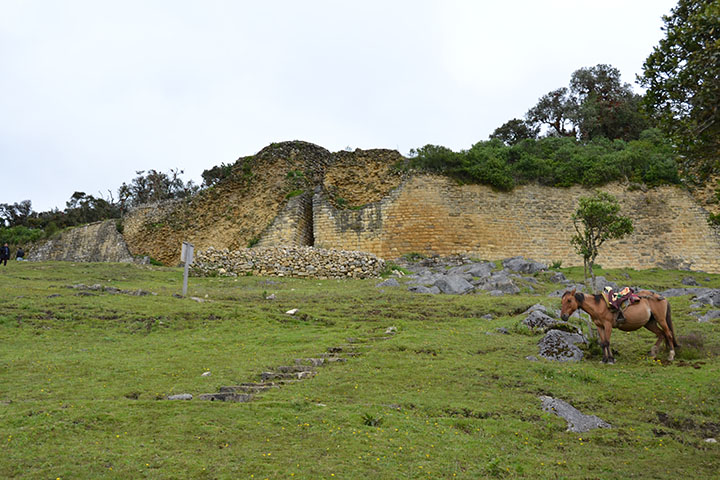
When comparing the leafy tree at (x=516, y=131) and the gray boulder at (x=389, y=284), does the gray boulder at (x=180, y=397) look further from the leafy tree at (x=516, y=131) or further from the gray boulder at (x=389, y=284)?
the leafy tree at (x=516, y=131)

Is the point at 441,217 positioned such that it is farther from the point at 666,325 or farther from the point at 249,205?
the point at 666,325

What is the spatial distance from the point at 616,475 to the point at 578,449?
0.69m

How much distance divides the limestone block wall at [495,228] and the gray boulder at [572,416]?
59.9 ft

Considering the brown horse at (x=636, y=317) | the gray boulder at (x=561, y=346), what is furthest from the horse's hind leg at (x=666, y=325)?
the gray boulder at (x=561, y=346)

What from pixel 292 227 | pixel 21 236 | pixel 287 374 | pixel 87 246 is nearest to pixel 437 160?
pixel 292 227

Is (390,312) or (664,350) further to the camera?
(390,312)

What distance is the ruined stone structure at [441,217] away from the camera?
25.5 meters

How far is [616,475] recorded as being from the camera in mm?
4844

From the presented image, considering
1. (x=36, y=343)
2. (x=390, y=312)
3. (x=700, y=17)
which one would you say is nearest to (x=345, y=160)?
(x=390, y=312)

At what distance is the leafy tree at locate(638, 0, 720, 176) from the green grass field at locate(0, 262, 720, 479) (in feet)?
10.7

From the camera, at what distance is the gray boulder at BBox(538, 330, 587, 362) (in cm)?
876

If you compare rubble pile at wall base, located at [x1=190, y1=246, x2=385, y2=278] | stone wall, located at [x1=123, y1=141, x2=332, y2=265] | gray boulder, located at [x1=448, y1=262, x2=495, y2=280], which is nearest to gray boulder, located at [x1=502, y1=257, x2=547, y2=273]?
gray boulder, located at [x1=448, y1=262, x2=495, y2=280]

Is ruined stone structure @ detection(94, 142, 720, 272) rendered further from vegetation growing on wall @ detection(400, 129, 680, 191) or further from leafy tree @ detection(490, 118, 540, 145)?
leafy tree @ detection(490, 118, 540, 145)

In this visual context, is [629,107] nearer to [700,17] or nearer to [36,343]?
[700,17]
